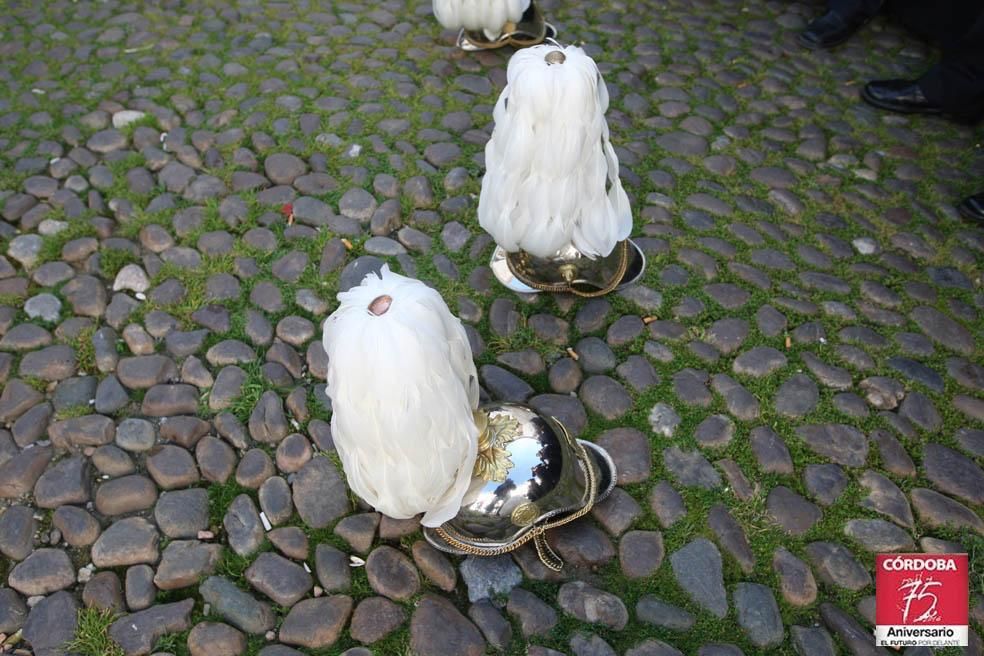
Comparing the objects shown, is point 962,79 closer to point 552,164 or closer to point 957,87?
point 957,87

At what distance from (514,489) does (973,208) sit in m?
3.31

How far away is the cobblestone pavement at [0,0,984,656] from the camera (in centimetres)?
275

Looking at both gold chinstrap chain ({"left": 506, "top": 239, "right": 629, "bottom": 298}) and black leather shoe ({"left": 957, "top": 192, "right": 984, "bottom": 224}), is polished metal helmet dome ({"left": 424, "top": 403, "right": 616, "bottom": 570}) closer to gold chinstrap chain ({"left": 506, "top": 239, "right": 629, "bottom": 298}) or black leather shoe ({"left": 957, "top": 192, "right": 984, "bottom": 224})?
gold chinstrap chain ({"left": 506, "top": 239, "right": 629, "bottom": 298})

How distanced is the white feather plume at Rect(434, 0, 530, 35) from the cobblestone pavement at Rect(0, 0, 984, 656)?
270 millimetres

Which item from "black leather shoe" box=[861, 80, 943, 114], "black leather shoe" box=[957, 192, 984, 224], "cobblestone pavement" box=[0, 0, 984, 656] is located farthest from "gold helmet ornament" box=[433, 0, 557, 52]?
"black leather shoe" box=[957, 192, 984, 224]

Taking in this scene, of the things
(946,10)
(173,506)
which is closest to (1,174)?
(173,506)

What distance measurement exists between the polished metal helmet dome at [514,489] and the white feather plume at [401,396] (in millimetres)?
117

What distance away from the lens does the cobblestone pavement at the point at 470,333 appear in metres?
2.75

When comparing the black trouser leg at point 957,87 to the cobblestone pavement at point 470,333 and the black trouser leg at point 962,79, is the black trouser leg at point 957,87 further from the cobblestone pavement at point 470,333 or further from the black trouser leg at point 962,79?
the cobblestone pavement at point 470,333

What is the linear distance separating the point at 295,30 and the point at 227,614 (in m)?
4.37

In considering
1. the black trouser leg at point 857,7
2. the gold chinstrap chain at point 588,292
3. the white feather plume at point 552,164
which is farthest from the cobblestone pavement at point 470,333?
the white feather plume at point 552,164

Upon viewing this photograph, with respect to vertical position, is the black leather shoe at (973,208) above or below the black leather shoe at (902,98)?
below

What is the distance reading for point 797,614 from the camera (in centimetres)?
273

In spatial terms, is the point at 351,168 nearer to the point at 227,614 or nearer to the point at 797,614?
the point at 227,614
